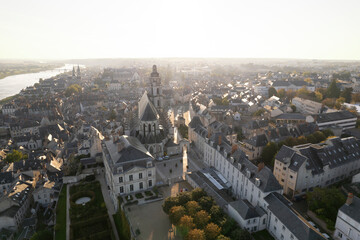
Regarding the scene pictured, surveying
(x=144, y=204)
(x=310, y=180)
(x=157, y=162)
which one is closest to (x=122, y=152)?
(x=144, y=204)

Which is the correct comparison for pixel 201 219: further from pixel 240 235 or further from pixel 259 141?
pixel 259 141

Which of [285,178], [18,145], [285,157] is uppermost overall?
[285,157]

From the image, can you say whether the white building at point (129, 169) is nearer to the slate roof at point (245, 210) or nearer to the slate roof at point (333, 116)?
the slate roof at point (245, 210)

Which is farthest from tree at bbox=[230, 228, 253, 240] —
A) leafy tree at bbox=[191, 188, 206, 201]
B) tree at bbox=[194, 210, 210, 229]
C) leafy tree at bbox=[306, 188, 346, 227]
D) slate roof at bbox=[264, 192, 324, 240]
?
leafy tree at bbox=[306, 188, 346, 227]

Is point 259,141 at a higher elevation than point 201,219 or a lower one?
higher

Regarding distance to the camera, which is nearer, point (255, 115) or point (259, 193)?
point (259, 193)

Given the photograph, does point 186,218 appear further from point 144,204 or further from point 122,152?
point 122,152

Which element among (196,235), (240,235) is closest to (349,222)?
(240,235)
